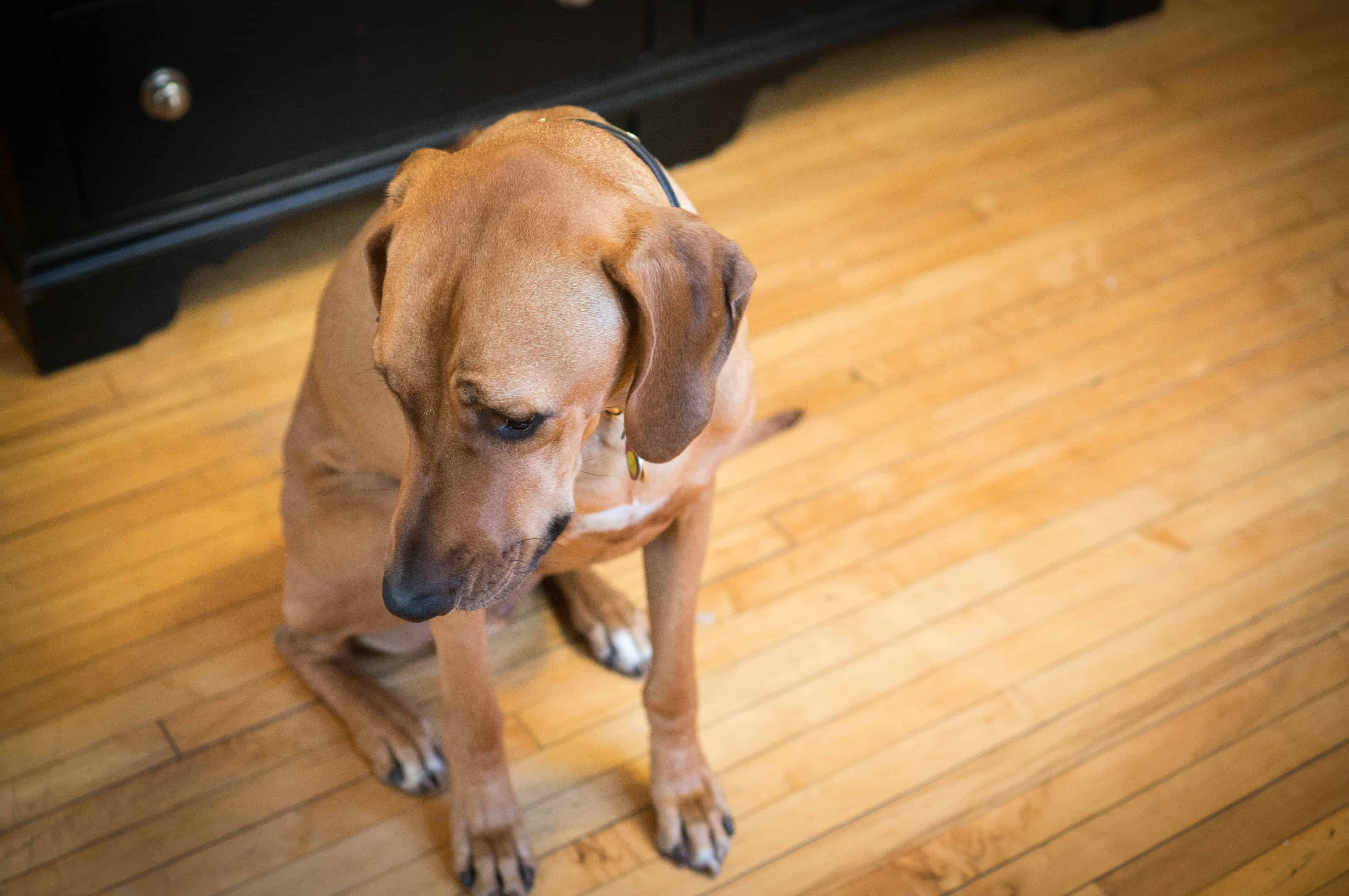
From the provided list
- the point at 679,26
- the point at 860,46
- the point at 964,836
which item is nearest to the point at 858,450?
the point at 964,836

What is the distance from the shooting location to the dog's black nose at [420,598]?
1245 mm

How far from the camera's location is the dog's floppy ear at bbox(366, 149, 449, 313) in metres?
1.25

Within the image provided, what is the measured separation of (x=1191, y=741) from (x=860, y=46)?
7.69ft

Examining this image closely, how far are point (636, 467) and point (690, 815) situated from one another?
59 cm

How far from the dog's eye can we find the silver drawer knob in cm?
151

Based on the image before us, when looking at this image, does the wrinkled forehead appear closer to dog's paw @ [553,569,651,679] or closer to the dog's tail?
dog's paw @ [553,569,651,679]

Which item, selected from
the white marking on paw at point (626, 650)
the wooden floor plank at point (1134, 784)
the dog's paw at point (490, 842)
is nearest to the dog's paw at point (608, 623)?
the white marking on paw at point (626, 650)

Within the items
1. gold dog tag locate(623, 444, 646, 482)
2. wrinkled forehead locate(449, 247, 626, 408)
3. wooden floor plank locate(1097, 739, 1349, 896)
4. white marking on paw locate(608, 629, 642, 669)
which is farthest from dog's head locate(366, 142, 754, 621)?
wooden floor plank locate(1097, 739, 1349, 896)

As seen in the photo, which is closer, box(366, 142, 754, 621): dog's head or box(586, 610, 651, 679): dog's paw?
box(366, 142, 754, 621): dog's head

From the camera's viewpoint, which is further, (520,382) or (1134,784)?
(1134,784)

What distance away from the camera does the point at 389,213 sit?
1.27 meters

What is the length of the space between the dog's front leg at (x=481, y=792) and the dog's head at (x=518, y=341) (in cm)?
37

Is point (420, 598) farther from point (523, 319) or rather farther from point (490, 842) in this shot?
point (490, 842)

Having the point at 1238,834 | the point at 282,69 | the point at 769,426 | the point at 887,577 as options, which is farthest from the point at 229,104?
the point at 1238,834
